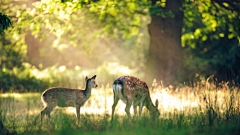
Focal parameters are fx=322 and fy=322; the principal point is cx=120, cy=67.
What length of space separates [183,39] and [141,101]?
968 cm

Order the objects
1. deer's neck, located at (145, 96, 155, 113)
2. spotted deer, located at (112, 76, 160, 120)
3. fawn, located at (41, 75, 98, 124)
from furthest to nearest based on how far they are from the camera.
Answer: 1. spotted deer, located at (112, 76, 160, 120)
2. deer's neck, located at (145, 96, 155, 113)
3. fawn, located at (41, 75, 98, 124)

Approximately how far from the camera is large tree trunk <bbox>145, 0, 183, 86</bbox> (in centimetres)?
1481

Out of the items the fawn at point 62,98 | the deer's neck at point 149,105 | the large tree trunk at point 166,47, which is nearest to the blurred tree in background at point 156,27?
the large tree trunk at point 166,47

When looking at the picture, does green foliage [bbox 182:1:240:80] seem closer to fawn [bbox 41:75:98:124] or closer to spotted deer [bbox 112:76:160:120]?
spotted deer [bbox 112:76:160:120]

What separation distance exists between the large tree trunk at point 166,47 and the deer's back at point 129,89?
227 inches

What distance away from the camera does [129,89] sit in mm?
9156

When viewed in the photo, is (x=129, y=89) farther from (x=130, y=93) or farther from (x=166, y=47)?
(x=166, y=47)

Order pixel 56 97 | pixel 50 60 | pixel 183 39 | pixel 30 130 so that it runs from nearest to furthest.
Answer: pixel 30 130, pixel 56 97, pixel 183 39, pixel 50 60

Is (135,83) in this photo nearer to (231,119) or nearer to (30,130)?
(231,119)

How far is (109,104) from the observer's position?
1121cm

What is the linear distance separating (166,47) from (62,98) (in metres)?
7.38

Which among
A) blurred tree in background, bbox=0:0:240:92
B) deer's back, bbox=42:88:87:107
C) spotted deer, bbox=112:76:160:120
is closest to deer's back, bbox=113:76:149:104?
spotted deer, bbox=112:76:160:120

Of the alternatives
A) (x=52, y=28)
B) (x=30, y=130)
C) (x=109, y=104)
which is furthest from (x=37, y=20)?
(x=30, y=130)

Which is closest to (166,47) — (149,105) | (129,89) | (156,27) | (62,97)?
(156,27)
